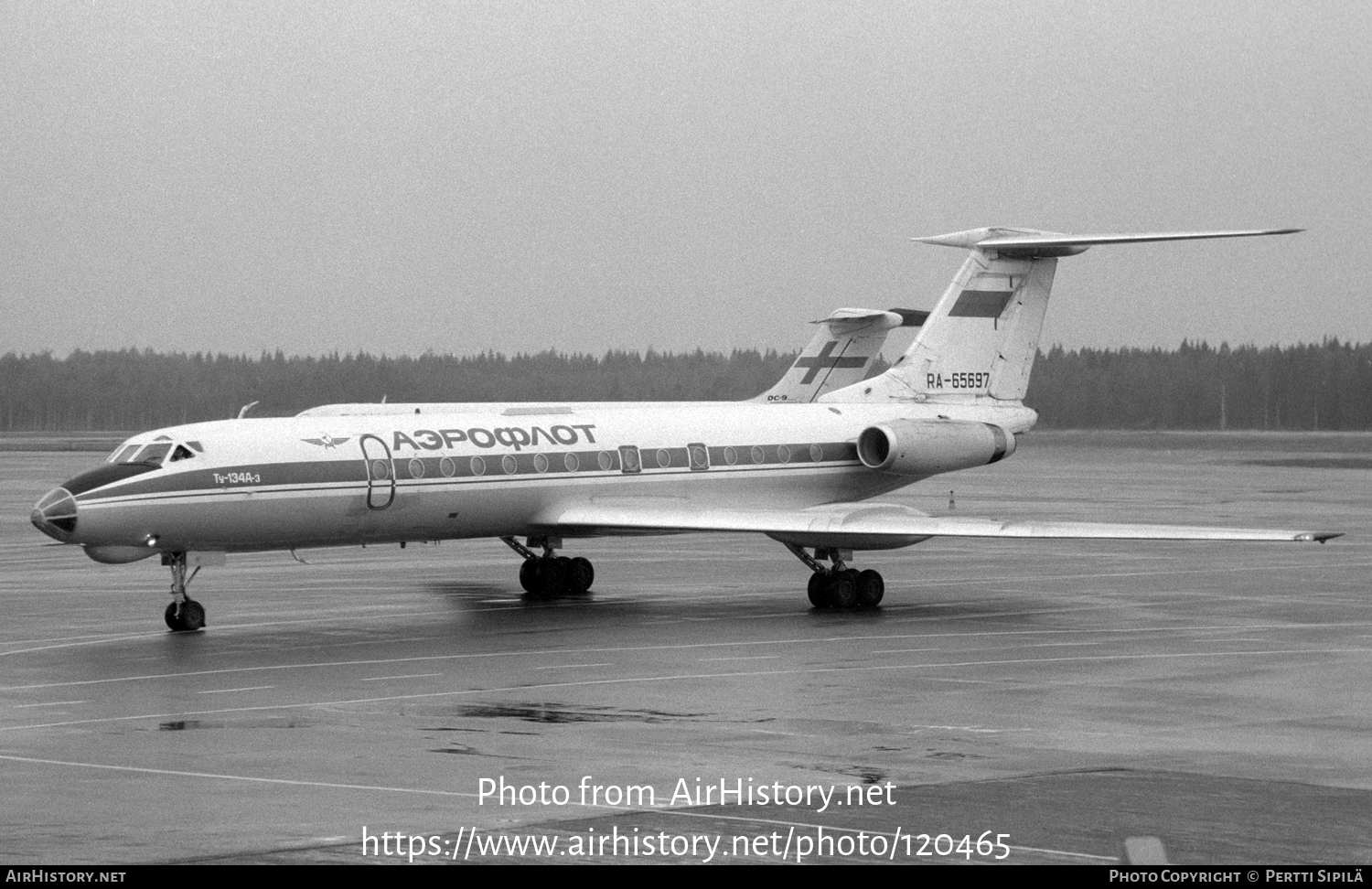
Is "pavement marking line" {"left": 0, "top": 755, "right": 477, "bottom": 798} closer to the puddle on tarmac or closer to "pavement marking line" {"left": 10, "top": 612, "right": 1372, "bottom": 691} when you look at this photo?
the puddle on tarmac

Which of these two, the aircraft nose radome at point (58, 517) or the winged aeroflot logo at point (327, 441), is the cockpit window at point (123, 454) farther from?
the winged aeroflot logo at point (327, 441)

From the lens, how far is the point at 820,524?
79.9ft

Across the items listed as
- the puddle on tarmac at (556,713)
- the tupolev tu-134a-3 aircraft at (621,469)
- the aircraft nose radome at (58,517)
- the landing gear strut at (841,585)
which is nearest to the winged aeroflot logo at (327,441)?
the tupolev tu-134a-3 aircraft at (621,469)

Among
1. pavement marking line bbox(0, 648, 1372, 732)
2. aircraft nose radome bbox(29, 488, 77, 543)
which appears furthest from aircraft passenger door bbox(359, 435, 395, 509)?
pavement marking line bbox(0, 648, 1372, 732)

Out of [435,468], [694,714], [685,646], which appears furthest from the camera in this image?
[435,468]

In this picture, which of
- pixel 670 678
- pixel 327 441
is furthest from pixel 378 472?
pixel 670 678

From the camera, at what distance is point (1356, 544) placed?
115 feet

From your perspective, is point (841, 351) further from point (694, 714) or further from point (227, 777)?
point (227, 777)

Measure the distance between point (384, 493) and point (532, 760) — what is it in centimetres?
1102

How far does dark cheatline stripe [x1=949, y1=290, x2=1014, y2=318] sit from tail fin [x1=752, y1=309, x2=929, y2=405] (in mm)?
14884

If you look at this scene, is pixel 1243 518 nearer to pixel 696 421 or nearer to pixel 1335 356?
pixel 696 421

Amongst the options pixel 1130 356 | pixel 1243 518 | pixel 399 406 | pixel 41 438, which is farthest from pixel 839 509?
pixel 1130 356

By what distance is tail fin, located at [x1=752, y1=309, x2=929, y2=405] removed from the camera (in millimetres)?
45406

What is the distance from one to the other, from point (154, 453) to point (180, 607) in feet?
6.09
